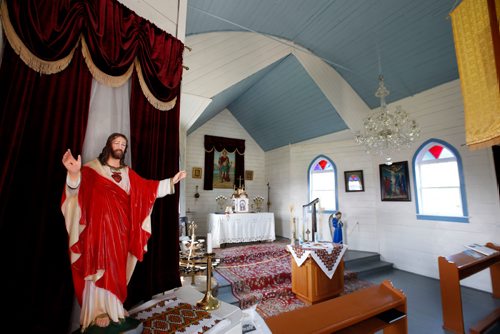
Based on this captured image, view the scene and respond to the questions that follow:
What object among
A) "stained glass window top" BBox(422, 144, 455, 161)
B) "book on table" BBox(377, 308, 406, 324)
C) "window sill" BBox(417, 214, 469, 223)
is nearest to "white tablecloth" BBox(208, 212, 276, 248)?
"window sill" BBox(417, 214, 469, 223)

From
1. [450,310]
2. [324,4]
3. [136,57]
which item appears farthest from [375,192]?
[136,57]

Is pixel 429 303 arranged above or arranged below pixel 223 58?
below

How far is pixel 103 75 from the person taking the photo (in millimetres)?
1538

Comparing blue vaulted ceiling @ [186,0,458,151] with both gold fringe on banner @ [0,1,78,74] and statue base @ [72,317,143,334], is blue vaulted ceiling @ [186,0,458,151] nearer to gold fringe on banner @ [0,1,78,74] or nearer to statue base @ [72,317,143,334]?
gold fringe on banner @ [0,1,78,74]

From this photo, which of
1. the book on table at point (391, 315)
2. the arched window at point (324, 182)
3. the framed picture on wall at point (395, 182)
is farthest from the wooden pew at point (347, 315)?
the arched window at point (324, 182)

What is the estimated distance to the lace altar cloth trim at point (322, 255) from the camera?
3197 millimetres

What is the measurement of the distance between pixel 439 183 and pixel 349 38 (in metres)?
3.28

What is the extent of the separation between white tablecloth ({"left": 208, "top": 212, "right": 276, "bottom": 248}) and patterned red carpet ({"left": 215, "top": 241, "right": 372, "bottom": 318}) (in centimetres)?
49

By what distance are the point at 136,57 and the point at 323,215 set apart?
5.76 meters

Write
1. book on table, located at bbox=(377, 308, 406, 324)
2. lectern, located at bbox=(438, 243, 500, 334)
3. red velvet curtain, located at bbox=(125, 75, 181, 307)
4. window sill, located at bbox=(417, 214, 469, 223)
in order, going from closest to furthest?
red velvet curtain, located at bbox=(125, 75, 181, 307) < book on table, located at bbox=(377, 308, 406, 324) < lectern, located at bbox=(438, 243, 500, 334) < window sill, located at bbox=(417, 214, 469, 223)

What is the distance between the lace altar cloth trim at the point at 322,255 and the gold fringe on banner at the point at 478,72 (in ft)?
6.92

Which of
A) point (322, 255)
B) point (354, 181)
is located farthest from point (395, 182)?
point (322, 255)

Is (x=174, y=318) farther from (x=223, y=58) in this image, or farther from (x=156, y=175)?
(x=223, y=58)

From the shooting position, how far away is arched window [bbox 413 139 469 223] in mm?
4098
